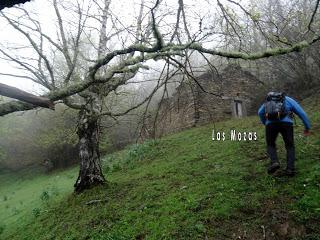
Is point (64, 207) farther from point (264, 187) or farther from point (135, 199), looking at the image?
point (264, 187)

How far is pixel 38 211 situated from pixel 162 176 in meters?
3.60

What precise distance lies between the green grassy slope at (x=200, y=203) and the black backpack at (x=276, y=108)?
1.21 meters

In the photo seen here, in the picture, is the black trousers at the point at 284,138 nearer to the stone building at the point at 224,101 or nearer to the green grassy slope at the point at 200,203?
the green grassy slope at the point at 200,203

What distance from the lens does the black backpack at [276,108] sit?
7126 mm

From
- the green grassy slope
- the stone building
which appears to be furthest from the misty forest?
the stone building

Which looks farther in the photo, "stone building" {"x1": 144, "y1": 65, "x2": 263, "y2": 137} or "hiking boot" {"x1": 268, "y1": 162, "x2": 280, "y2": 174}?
"stone building" {"x1": 144, "y1": 65, "x2": 263, "y2": 137}

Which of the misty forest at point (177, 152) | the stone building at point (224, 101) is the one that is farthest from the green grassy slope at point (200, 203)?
the stone building at point (224, 101)

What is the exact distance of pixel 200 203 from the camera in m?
6.82

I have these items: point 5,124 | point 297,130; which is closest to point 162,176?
point 297,130

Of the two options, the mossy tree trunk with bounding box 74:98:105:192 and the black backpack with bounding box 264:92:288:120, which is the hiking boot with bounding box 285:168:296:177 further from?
the mossy tree trunk with bounding box 74:98:105:192

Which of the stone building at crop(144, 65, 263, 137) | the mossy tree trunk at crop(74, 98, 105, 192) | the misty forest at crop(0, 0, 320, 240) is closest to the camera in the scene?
the misty forest at crop(0, 0, 320, 240)

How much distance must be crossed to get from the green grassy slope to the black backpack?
1.21m

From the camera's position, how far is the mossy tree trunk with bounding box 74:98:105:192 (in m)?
10.1

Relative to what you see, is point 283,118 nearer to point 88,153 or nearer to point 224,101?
point 88,153
